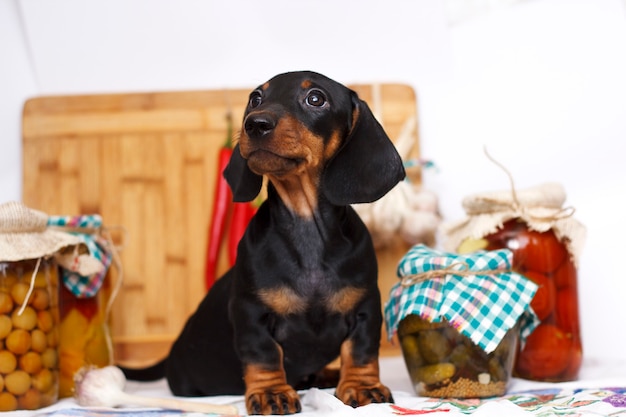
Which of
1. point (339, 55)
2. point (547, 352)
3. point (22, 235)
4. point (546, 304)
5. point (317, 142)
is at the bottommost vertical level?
point (547, 352)

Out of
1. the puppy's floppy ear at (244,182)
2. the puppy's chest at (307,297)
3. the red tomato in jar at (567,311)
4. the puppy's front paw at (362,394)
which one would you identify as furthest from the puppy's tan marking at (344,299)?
the red tomato in jar at (567,311)

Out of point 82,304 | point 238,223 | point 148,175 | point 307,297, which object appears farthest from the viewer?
point 148,175

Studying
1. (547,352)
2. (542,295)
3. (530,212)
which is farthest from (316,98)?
(547,352)

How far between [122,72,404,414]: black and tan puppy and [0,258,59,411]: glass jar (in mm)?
506

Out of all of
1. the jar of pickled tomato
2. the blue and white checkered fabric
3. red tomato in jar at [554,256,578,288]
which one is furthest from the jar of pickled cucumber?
red tomato in jar at [554,256,578,288]

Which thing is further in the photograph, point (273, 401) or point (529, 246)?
point (529, 246)

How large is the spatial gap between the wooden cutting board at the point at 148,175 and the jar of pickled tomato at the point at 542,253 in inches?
26.6

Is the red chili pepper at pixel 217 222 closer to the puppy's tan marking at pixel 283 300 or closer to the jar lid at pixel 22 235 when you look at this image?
the jar lid at pixel 22 235

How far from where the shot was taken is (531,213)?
2205mm

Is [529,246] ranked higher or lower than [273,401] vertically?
higher

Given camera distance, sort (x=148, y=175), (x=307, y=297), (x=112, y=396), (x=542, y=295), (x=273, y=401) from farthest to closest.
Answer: (x=148, y=175), (x=542, y=295), (x=112, y=396), (x=307, y=297), (x=273, y=401)

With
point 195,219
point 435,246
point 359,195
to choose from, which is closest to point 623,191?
point 435,246

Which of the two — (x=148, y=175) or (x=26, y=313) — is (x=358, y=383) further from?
(x=148, y=175)

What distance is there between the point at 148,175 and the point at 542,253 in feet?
4.74
